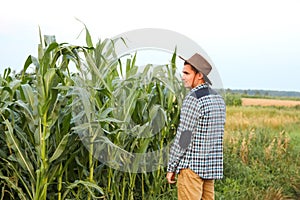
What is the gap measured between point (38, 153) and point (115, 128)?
845 millimetres

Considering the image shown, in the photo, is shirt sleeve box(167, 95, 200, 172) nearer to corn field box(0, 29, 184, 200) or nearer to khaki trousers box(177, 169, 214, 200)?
khaki trousers box(177, 169, 214, 200)

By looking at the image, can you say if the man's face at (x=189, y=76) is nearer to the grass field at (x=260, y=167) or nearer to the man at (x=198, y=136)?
the man at (x=198, y=136)

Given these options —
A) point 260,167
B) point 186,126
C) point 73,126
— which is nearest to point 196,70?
point 186,126

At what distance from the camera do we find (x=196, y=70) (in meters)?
3.75

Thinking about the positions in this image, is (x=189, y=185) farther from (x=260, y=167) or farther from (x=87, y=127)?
(x=260, y=167)

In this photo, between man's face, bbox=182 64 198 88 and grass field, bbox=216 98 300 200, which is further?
grass field, bbox=216 98 300 200

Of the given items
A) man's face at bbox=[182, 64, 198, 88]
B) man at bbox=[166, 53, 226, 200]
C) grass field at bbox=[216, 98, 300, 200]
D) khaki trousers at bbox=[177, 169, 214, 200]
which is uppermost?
man's face at bbox=[182, 64, 198, 88]

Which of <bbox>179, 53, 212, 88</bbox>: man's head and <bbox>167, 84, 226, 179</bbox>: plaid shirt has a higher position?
<bbox>179, 53, 212, 88</bbox>: man's head

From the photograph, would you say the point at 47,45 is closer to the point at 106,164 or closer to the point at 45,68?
the point at 45,68

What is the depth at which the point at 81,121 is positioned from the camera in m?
3.87

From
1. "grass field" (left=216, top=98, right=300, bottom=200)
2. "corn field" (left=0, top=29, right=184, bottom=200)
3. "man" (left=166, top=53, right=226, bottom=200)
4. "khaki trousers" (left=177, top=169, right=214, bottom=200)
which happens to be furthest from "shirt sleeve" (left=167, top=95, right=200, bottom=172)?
"grass field" (left=216, top=98, right=300, bottom=200)

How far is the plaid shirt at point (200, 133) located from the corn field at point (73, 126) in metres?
0.50

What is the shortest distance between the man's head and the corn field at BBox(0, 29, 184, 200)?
0.62 metres

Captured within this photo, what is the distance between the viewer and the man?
12.0ft
